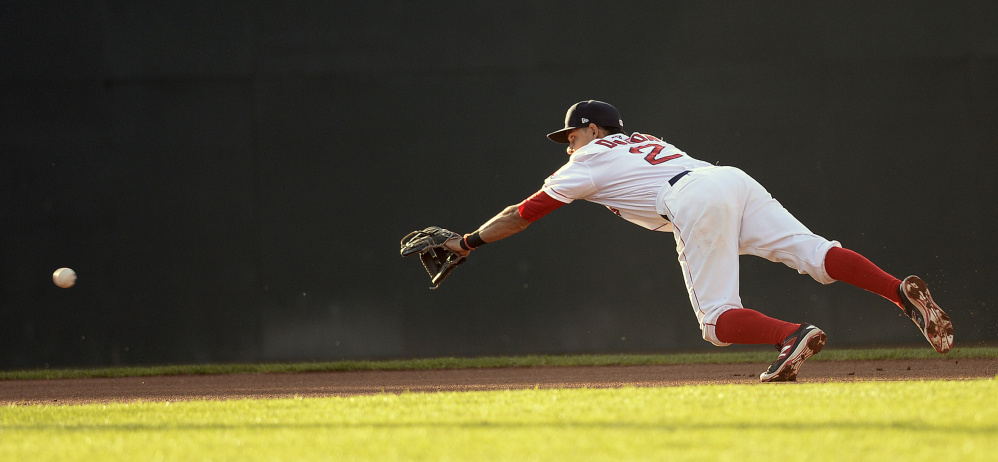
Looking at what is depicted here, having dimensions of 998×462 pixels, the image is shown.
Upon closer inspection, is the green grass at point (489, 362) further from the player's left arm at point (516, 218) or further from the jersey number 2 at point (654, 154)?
the jersey number 2 at point (654, 154)

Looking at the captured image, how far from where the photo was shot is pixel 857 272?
3479mm

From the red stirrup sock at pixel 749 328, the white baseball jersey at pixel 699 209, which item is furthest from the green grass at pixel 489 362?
the red stirrup sock at pixel 749 328

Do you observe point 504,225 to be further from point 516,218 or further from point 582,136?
point 582,136

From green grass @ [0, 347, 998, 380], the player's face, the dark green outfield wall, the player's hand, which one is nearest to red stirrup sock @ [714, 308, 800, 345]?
the player's face

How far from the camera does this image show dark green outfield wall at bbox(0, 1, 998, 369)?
6.48 meters

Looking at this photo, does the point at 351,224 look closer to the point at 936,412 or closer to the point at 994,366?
the point at 994,366

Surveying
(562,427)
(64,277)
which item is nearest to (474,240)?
(562,427)

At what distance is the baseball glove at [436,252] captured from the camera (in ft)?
13.3

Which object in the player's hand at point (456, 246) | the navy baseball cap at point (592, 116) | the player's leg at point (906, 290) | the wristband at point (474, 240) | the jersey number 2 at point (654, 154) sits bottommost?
the player's leg at point (906, 290)

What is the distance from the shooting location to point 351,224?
6637 millimetres

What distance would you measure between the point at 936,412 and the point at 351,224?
493cm

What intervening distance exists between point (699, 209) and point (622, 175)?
38 cm

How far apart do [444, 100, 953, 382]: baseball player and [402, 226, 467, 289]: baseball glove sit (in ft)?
0.67

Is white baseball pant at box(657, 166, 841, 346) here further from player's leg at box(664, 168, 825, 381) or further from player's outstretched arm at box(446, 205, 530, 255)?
player's outstretched arm at box(446, 205, 530, 255)
